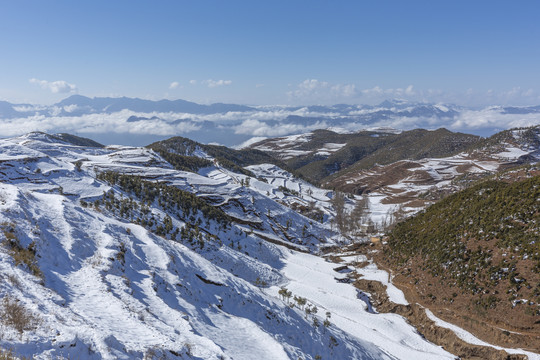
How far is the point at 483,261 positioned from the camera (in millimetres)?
33625

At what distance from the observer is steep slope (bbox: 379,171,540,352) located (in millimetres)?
27797

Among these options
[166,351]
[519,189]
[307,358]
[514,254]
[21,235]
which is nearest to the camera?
[166,351]

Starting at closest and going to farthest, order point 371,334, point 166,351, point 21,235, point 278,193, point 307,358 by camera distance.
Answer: point 166,351 < point 21,235 < point 307,358 < point 371,334 < point 278,193

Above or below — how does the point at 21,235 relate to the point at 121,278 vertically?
above

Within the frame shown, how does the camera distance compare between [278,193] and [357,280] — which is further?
[278,193]

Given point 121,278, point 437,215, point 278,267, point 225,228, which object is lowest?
point 278,267

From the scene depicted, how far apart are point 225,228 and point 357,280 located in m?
29.0

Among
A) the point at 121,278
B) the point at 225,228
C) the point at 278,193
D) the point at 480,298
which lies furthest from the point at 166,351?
the point at 278,193

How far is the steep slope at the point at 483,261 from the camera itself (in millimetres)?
27797

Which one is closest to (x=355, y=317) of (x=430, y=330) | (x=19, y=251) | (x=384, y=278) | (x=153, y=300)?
(x=430, y=330)

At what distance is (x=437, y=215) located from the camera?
49.9 metres

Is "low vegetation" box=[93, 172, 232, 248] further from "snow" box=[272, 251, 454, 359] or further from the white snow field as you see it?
"snow" box=[272, 251, 454, 359]

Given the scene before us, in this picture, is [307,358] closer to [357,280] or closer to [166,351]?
[166,351]

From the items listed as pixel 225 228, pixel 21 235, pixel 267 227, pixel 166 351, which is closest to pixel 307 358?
pixel 166 351
